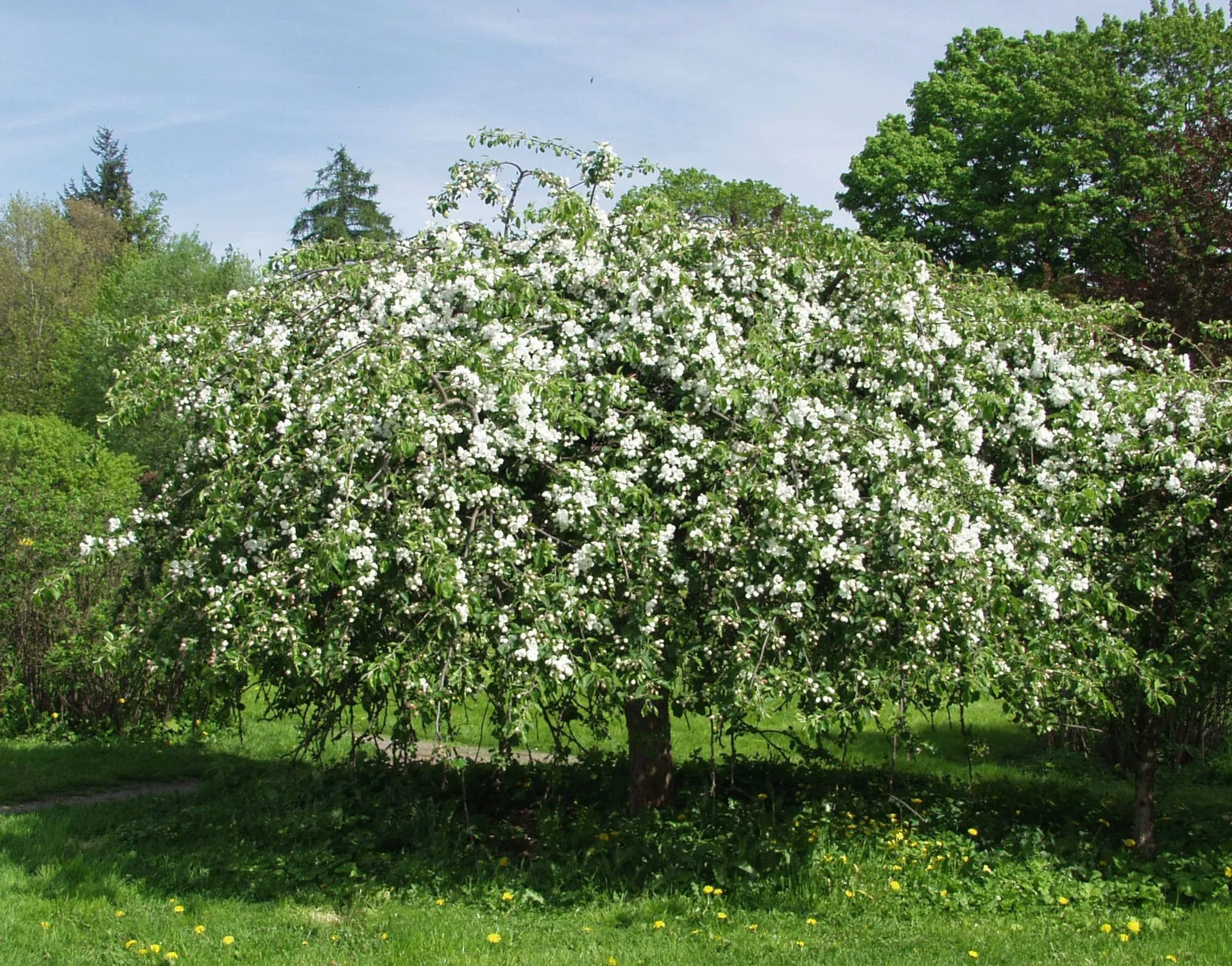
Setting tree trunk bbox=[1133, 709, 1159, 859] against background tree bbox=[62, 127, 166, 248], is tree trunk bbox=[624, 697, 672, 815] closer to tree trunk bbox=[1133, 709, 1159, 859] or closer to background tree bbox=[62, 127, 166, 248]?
tree trunk bbox=[1133, 709, 1159, 859]

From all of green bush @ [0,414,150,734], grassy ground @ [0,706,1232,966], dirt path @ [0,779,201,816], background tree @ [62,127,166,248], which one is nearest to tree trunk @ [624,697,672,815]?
grassy ground @ [0,706,1232,966]

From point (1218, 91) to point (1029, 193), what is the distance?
3735mm

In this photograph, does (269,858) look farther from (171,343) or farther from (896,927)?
(896,927)

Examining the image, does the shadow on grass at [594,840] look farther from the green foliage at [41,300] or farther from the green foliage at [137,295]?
the green foliage at [41,300]

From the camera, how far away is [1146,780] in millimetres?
6379

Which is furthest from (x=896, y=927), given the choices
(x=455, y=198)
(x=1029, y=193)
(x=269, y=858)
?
(x=1029, y=193)

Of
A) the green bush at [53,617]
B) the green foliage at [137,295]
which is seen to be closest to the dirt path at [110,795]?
the green bush at [53,617]

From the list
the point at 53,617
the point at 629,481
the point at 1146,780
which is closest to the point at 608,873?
the point at 629,481

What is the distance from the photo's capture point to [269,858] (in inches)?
243

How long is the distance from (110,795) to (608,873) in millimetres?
4536

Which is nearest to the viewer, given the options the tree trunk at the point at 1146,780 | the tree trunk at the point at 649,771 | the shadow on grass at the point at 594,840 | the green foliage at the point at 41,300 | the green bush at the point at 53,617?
the shadow on grass at the point at 594,840

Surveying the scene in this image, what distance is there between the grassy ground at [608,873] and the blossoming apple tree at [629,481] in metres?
0.83

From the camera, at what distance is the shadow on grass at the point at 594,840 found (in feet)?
18.6

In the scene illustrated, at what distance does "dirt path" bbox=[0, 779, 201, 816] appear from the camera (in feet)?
25.5
